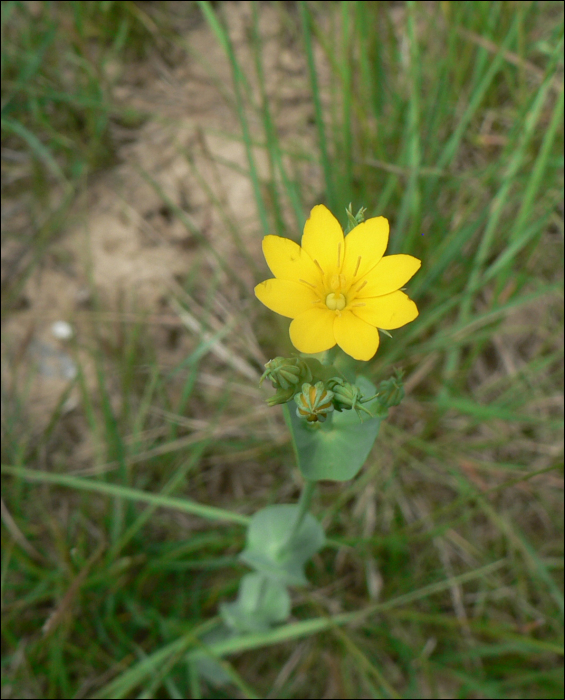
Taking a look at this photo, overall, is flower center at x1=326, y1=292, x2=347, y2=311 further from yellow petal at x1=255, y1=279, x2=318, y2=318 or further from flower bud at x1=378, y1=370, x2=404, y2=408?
flower bud at x1=378, y1=370, x2=404, y2=408

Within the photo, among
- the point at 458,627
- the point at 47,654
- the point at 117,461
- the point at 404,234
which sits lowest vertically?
the point at 458,627

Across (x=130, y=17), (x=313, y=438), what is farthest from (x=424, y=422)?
(x=130, y=17)

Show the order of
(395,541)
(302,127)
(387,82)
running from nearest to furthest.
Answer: (395,541) < (387,82) < (302,127)

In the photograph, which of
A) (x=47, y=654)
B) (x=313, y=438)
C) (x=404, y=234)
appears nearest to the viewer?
(x=313, y=438)

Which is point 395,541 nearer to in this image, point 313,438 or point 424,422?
point 424,422

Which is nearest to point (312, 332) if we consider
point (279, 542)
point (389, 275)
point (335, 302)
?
point (335, 302)
